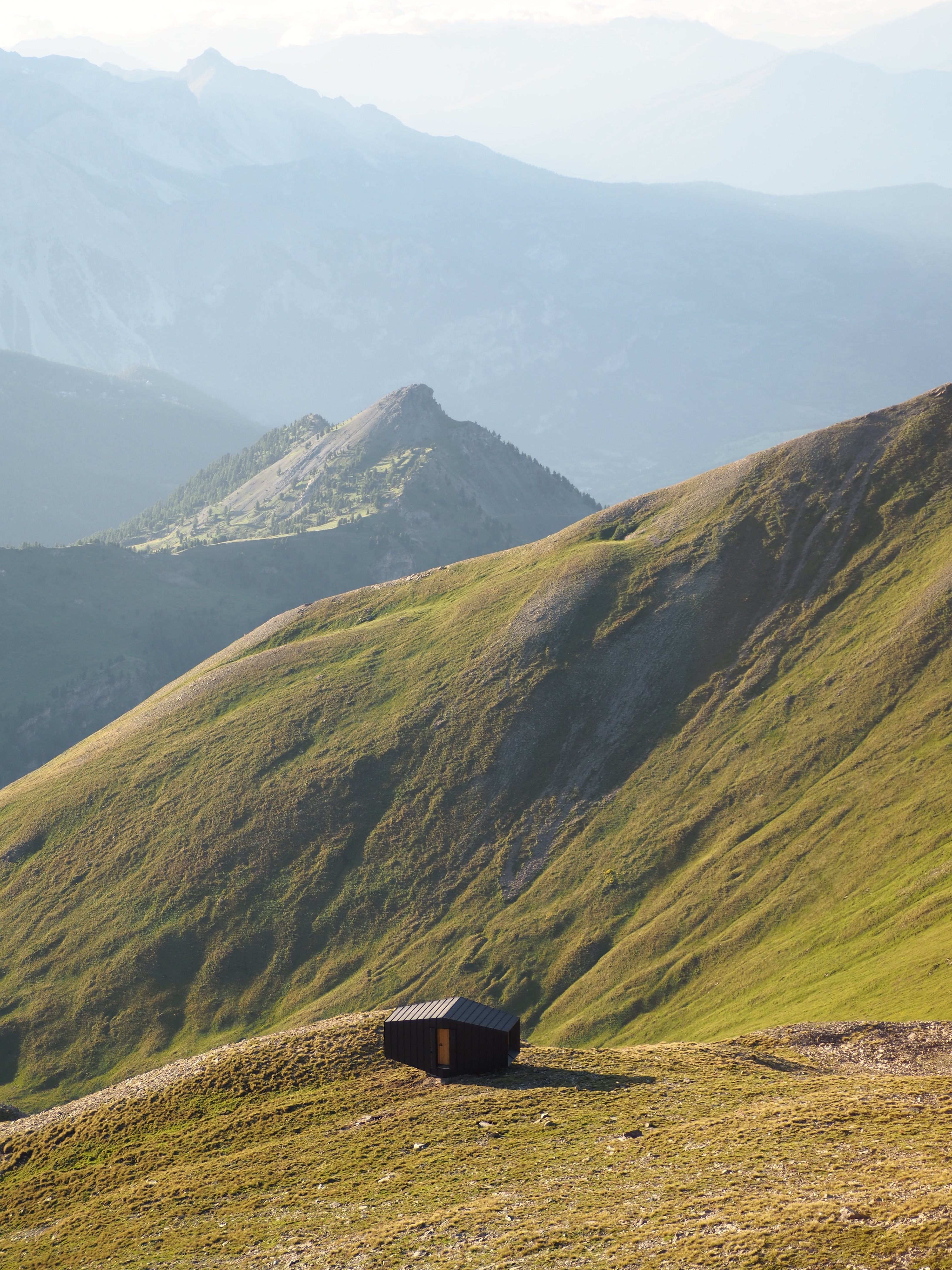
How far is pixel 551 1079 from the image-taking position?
178 feet

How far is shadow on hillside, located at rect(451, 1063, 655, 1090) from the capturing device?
52.9 meters

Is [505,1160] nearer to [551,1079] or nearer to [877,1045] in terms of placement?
[551,1079]

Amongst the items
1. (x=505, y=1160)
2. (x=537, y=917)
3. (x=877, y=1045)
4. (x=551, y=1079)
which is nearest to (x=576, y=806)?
(x=537, y=917)

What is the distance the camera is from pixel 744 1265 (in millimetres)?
31500

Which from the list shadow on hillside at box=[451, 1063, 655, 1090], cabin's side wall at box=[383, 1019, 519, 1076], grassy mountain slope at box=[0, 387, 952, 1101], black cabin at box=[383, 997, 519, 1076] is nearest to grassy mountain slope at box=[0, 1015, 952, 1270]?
shadow on hillside at box=[451, 1063, 655, 1090]

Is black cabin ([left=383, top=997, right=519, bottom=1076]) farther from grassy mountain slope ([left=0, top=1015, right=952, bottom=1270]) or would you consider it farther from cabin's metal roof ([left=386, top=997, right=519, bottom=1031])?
grassy mountain slope ([left=0, top=1015, right=952, bottom=1270])

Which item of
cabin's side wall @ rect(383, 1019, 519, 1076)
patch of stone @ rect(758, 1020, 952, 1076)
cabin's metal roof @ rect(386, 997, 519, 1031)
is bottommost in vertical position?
patch of stone @ rect(758, 1020, 952, 1076)

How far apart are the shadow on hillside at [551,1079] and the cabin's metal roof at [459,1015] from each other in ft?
7.83

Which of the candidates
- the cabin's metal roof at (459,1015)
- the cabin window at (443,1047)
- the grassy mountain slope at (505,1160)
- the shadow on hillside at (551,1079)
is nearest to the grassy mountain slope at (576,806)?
the shadow on hillside at (551,1079)

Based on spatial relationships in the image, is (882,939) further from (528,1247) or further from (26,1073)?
(26,1073)

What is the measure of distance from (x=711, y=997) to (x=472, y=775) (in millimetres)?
41222

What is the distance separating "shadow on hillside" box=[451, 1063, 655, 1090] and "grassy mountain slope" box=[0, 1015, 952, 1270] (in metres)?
0.16

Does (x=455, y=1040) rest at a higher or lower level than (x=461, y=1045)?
higher

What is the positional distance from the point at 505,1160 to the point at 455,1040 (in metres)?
10.4
